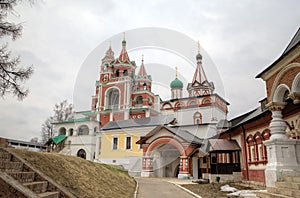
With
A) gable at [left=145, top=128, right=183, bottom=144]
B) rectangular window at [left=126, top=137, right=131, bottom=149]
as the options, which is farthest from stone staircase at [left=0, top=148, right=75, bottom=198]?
rectangular window at [left=126, top=137, right=131, bottom=149]

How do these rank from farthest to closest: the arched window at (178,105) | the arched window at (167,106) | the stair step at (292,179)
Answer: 1. the arched window at (167,106)
2. the arched window at (178,105)
3. the stair step at (292,179)

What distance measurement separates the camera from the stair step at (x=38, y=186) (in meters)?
4.82

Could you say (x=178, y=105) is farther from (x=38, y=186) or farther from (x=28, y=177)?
(x=38, y=186)

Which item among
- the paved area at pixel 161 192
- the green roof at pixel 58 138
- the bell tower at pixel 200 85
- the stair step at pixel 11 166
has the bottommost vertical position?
the paved area at pixel 161 192

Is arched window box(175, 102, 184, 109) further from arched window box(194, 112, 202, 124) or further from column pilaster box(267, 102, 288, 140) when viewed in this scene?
column pilaster box(267, 102, 288, 140)

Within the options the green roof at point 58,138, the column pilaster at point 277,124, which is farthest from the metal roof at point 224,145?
the green roof at point 58,138

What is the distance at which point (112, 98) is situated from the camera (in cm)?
4431

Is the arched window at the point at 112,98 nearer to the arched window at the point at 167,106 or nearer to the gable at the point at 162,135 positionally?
the arched window at the point at 167,106

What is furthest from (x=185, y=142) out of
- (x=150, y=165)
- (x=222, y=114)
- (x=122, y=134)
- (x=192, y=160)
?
(x=222, y=114)

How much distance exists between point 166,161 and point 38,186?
2186 centimetres

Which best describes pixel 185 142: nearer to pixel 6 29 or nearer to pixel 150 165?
pixel 150 165

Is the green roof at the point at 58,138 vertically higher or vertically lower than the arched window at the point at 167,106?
lower

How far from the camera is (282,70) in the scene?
7367 mm

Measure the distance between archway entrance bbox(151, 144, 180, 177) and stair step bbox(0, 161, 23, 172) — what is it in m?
19.6
